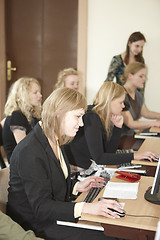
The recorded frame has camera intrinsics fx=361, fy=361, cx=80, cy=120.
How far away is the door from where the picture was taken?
4.76m

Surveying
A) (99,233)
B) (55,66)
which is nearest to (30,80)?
(55,66)

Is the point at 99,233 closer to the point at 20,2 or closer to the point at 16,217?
the point at 16,217

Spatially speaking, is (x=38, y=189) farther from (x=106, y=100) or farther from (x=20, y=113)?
(x=20, y=113)

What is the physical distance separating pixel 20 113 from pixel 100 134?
89 centimetres

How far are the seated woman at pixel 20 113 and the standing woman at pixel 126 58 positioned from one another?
1.44 metres

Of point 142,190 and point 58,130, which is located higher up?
point 58,130

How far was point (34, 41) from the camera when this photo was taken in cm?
491

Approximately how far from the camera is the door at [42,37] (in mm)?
4762

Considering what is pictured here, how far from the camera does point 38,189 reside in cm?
167

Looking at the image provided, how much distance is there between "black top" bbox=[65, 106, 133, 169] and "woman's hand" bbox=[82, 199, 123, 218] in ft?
3.02

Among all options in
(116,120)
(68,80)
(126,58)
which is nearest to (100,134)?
(116,120)

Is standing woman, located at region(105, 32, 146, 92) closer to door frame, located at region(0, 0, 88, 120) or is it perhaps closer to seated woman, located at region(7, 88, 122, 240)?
door frame, located at region(0, 0, 88, 120)

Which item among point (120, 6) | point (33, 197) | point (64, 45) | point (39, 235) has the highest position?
point (120, 6)

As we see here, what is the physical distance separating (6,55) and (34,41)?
17.2 inches
